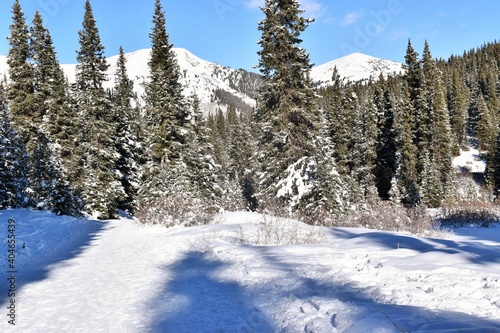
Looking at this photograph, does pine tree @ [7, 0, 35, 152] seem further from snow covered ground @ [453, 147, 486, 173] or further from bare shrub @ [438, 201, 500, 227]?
snow covered ground @ [453, 147, 486, 173]

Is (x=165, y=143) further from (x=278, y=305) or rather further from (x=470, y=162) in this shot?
(x=470, y=162)

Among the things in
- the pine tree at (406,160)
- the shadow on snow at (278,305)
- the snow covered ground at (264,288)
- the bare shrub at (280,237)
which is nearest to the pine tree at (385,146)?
the pine tree at (406,160)

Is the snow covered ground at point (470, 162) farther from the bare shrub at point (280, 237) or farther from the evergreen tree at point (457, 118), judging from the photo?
the bare shrub at point (280, 237)

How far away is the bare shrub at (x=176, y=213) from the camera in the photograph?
13484mm

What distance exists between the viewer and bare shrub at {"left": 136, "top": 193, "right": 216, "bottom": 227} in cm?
1348

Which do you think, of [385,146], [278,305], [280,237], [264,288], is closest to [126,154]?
[280,237]

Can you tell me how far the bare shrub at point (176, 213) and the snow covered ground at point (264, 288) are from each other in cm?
451

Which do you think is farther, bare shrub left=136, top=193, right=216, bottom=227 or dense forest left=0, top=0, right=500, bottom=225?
dense forest left=0, top=0, right=500, bottom=225

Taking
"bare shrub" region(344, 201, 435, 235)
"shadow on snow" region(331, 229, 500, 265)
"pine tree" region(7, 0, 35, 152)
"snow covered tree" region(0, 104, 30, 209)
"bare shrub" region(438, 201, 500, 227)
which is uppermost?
"pine tree" region(7, 0, 35, 152)

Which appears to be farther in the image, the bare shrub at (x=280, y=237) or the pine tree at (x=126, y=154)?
the pine tree at (x=126, y=154)

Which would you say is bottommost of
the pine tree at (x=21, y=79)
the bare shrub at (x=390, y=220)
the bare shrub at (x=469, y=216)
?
the bare shrub at (x=469, y=216)

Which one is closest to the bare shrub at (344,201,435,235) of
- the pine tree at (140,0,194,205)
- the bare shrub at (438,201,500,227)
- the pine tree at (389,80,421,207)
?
the bare shrub at (438,201,500,227)

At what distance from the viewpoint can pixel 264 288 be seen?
516 centimetres

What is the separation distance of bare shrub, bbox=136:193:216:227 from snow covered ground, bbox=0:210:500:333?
14.8 feet
